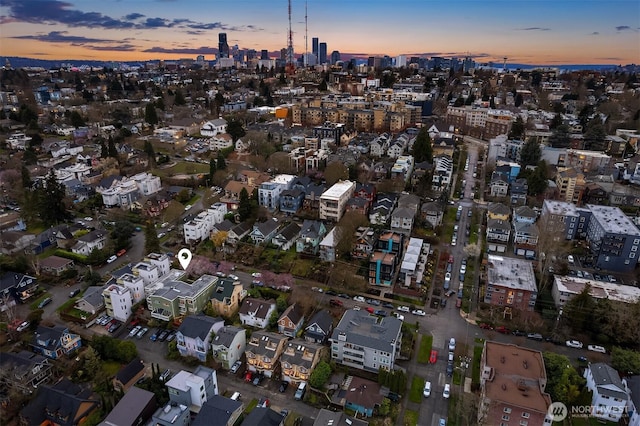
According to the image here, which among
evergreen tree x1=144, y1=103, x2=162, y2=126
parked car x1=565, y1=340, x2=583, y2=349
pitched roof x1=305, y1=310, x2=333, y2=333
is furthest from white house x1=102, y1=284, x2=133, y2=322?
evergreen tree x1=144, y1=103, x2=162, y2=126

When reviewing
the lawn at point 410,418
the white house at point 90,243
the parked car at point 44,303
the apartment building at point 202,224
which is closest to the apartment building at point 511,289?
the lawn at point 410,418

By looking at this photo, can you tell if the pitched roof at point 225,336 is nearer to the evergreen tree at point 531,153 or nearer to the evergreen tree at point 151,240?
the evergreen tree at point 151,240

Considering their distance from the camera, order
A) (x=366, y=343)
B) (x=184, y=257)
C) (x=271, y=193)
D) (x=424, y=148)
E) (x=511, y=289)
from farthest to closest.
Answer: (x=424, y=148), (x=271, y=193), (x=184, y=257), (x=511, y=289), (x=366, y=343)

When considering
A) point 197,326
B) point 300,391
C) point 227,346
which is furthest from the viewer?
point 197,326

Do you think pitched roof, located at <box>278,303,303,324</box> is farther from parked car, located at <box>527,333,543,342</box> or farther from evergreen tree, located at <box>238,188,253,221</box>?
evergreen tree, located at <box>238,188,253,221</box>

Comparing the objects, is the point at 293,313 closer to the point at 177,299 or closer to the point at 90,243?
the point at 177,299

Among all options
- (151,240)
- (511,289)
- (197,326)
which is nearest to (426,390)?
(511,289)
